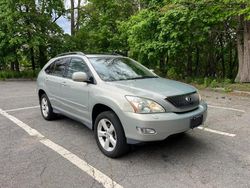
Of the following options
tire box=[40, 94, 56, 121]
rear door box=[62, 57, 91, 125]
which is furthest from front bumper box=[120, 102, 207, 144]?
tire box=[40, 94, 56, 121]

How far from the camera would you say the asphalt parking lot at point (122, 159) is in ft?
11.7

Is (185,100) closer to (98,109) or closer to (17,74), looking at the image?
(98,109)

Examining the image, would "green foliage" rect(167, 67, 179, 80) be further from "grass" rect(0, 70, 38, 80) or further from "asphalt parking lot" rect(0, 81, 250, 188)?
"grass" rect(0, 70, 38, 80)

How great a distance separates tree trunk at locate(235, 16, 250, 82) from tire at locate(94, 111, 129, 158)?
936 centimetres

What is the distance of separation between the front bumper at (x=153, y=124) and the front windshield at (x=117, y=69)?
112cm

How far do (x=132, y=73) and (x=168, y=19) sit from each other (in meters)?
7.58

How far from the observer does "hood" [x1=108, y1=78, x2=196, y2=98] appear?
405 cm

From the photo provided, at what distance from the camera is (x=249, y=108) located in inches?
305

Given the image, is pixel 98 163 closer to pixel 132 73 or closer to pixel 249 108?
pixel 132 73

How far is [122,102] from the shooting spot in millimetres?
3990

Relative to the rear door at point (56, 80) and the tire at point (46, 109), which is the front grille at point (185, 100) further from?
the tire at point (46, 109)

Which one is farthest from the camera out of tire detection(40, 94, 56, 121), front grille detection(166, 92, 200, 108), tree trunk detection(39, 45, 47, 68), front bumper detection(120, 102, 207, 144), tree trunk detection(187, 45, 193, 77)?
tree trunk detection(39, 45, 47, 68)

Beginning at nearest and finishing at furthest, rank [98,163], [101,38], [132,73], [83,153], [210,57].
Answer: [98,163], [83,153], [132,73], [210,57], [101,38]

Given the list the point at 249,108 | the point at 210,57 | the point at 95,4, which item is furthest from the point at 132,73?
the point at 95,4
